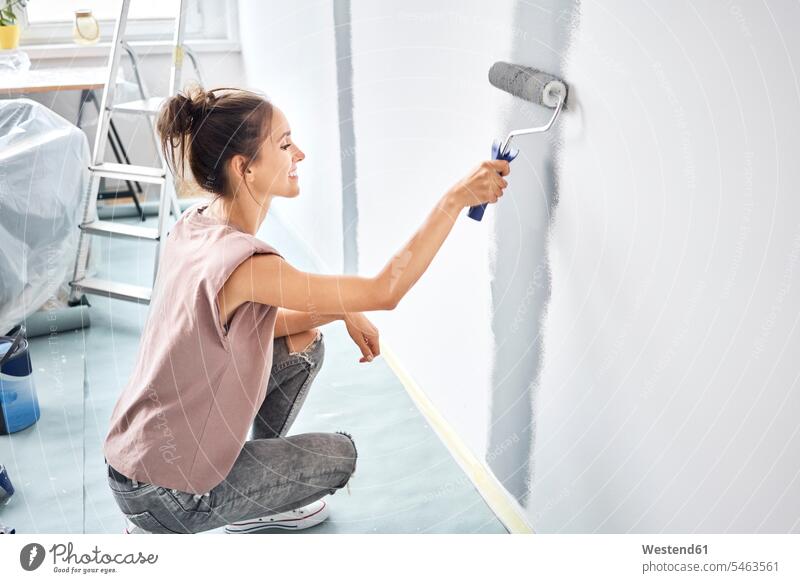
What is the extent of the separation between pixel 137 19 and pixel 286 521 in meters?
1.94

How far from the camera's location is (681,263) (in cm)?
96

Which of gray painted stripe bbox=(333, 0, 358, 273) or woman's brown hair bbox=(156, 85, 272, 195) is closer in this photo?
woman's brown hair bbox=(156, 85, 272, 195)

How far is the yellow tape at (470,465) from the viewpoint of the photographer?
4.84ft

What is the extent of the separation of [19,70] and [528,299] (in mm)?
2245

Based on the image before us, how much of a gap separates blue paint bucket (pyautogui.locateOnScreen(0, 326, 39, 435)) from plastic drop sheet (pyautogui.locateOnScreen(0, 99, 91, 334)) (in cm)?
33

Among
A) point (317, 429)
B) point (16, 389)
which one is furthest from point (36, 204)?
point (317, 429)

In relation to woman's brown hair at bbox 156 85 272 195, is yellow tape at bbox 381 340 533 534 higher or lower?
lower

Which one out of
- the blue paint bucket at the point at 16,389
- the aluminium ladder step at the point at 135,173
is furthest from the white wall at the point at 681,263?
the aluminium ladder step at the point at 135,173

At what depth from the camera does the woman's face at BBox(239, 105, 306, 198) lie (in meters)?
1.14

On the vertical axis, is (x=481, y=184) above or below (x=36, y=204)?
above

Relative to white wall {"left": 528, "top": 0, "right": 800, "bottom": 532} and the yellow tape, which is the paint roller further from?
the yellow tape
